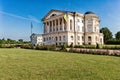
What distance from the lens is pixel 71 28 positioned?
177ft

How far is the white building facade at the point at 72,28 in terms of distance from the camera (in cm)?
5206

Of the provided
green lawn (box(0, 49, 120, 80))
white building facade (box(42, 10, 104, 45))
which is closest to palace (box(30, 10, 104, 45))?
white building facade (box(42, 10, 104, 45))

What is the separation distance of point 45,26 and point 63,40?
45.0 ft

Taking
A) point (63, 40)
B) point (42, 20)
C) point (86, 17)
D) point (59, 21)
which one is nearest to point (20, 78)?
point (63, 40)

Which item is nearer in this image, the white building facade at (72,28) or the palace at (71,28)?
the palace at (71,28)

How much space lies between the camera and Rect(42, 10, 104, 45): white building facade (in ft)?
171

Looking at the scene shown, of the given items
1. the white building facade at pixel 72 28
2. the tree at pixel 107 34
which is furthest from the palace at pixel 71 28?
the tree at pixel 107 34

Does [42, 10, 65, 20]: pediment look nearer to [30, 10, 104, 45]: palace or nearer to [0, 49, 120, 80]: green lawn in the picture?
[30, 10, 104, 45]: palace

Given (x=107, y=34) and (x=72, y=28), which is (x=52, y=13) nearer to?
(x=72, y=28)

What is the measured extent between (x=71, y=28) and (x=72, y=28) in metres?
0.40

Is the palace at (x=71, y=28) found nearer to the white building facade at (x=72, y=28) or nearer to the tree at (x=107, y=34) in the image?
the white building facade at (x=72, y=28)

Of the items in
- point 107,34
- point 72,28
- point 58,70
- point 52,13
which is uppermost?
point 52,13

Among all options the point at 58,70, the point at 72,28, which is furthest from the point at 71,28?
the point at 58,70

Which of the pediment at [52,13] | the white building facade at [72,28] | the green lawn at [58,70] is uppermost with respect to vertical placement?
the pediment at [52,13]
